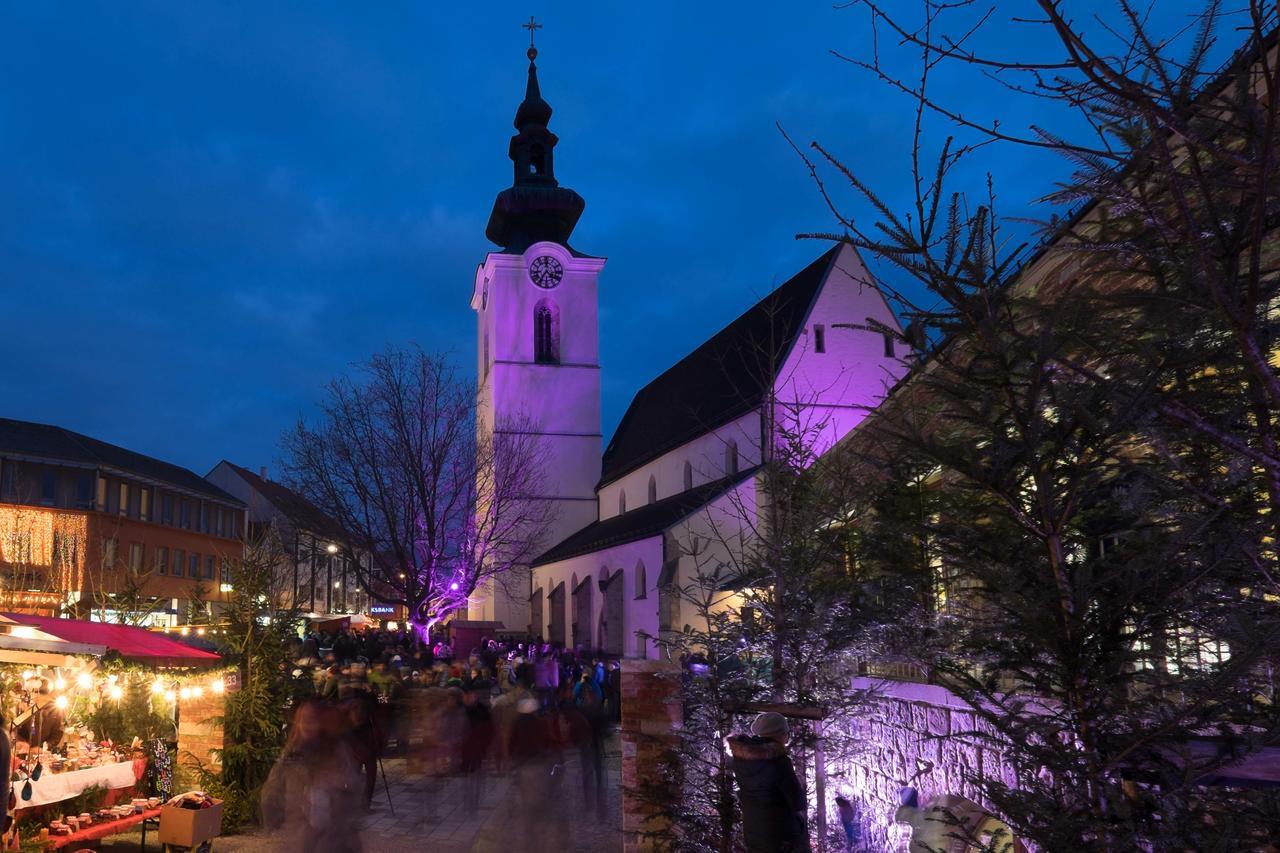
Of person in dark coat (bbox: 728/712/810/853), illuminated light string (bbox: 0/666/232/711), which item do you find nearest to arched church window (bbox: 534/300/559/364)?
illuminated light string (bbox: 0/666/232/711)

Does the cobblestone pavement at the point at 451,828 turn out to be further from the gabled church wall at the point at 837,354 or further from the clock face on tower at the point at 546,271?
the clock face on tower at the point at 546,271

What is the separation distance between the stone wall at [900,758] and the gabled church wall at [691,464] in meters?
23.2

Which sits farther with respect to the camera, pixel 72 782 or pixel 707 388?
pixel 707 388

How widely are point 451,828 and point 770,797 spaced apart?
754 centimetres

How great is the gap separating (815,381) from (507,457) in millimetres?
11552

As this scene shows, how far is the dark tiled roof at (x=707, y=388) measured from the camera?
118ft

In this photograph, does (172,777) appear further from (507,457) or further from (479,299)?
(479,299)

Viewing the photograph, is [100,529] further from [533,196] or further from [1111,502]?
[1111,502]

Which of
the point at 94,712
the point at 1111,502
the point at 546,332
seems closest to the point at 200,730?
the point at 94,712

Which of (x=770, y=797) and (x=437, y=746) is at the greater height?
(x=770, y=797)

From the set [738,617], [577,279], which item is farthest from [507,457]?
[738,617]

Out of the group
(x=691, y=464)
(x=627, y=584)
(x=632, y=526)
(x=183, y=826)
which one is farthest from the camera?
(x=691, y=464)

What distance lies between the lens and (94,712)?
1476 centimetres

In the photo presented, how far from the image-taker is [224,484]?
258 feet
